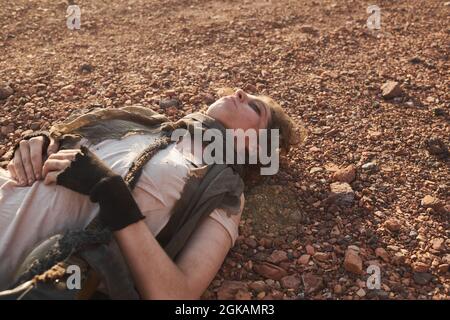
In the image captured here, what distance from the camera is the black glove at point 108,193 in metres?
2.07

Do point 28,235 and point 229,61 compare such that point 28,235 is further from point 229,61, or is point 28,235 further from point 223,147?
point 229,61

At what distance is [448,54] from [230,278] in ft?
11.9

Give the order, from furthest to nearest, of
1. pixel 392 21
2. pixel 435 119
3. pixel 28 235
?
1. pixel 392 21
2. pixel 435 119
3. pixel 28 235

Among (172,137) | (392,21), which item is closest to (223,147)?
(172,137)

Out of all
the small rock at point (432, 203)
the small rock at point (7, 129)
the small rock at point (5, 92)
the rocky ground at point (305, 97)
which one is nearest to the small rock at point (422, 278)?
the rocky ground at point (305, 97)

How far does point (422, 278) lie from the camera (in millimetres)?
2586

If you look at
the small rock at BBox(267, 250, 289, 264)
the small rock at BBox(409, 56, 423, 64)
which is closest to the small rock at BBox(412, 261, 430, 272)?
the small rock at BBox(267, 250, 289, 264)

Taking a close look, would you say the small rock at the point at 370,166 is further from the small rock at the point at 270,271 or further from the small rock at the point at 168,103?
the small rock at the point at 168,103

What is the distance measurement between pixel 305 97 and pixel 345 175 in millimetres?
1159

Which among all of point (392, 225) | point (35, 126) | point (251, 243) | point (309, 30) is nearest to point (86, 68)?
point (35, 126)

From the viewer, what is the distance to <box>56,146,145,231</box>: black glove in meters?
2.07

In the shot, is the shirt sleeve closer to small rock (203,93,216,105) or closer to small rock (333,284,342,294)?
small rock (333,284,342,294)

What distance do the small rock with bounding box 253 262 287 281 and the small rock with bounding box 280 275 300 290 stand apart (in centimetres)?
3

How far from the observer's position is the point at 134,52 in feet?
16.3
